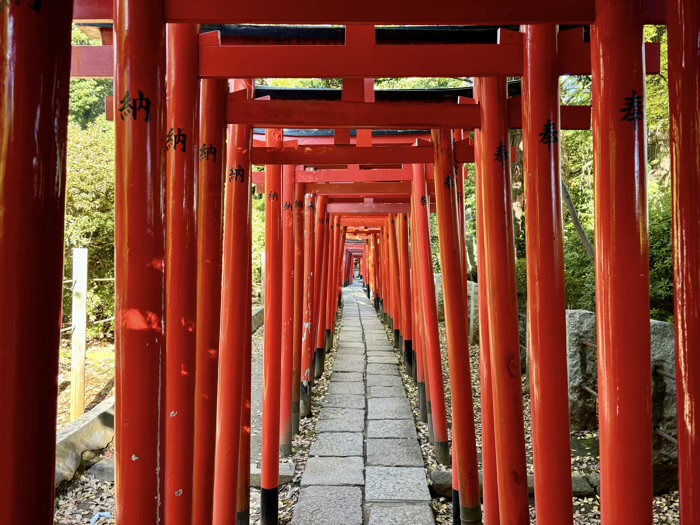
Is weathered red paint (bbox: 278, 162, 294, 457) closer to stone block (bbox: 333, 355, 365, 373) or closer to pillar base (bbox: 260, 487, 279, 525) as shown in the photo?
pillar base (bbox: 260, 487, 279, 525)

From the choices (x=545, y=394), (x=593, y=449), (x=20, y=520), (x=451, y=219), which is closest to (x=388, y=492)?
(x=593, y=449)

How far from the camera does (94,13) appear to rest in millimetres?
2629

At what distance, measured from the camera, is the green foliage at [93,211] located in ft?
28.8

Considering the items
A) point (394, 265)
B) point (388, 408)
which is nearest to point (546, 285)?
point (388, 408)

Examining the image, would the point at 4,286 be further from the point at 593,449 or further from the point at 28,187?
the point at 593,449

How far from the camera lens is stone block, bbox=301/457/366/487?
17.2ft

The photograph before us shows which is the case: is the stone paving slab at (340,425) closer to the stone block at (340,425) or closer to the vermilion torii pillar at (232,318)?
the stone block at (340,425)

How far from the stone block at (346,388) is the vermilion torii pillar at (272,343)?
390 centimetres

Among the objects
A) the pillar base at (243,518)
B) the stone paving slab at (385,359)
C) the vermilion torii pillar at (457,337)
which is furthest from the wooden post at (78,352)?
the stone paving slab at (385,359)

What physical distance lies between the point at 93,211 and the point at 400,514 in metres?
6.97

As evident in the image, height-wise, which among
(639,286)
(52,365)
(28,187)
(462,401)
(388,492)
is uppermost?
(28,187)

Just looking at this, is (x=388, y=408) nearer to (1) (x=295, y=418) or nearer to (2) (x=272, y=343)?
(1) (x=295, y=418)

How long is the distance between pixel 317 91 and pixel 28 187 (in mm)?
3194

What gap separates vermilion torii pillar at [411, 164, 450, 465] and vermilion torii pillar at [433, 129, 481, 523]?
1572mm
